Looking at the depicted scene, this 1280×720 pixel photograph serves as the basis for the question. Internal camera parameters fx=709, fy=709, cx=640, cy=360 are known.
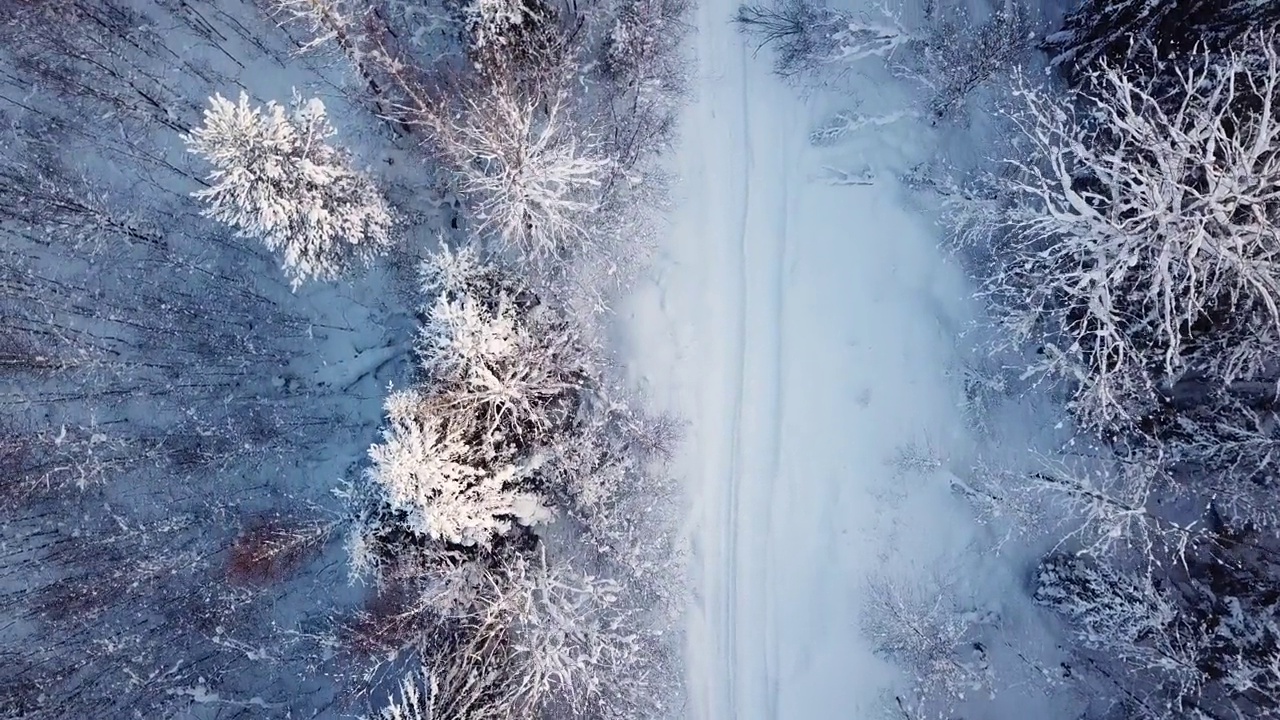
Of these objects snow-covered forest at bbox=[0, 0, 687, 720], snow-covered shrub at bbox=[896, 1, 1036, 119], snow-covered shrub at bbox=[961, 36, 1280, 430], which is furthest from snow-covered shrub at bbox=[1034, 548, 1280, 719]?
snow-covered shrub at bbox=[896, 1, 1036, 119]

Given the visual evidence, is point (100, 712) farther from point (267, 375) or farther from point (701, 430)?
point (701, 430)

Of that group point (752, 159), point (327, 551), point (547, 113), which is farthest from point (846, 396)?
point (327, 551)

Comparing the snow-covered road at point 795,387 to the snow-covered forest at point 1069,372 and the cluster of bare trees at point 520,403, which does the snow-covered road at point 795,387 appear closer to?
the snow-covered forest at point 1069,372

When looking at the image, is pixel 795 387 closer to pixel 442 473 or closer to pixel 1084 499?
pixel 1084 499

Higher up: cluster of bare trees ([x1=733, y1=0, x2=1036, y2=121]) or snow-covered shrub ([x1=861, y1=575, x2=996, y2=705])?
cluster of bare trees ([x1=733, y1=0, x2=1036, y2=121])

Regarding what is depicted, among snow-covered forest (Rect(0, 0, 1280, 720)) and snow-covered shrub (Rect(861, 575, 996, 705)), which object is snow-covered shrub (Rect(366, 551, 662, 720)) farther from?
snow-covered shrub (Rect(861, 575, 996, 705))

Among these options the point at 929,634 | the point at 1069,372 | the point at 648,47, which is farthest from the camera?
the point at 648,47

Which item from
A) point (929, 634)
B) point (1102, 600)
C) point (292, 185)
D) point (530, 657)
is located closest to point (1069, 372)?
point (1102, 600)
